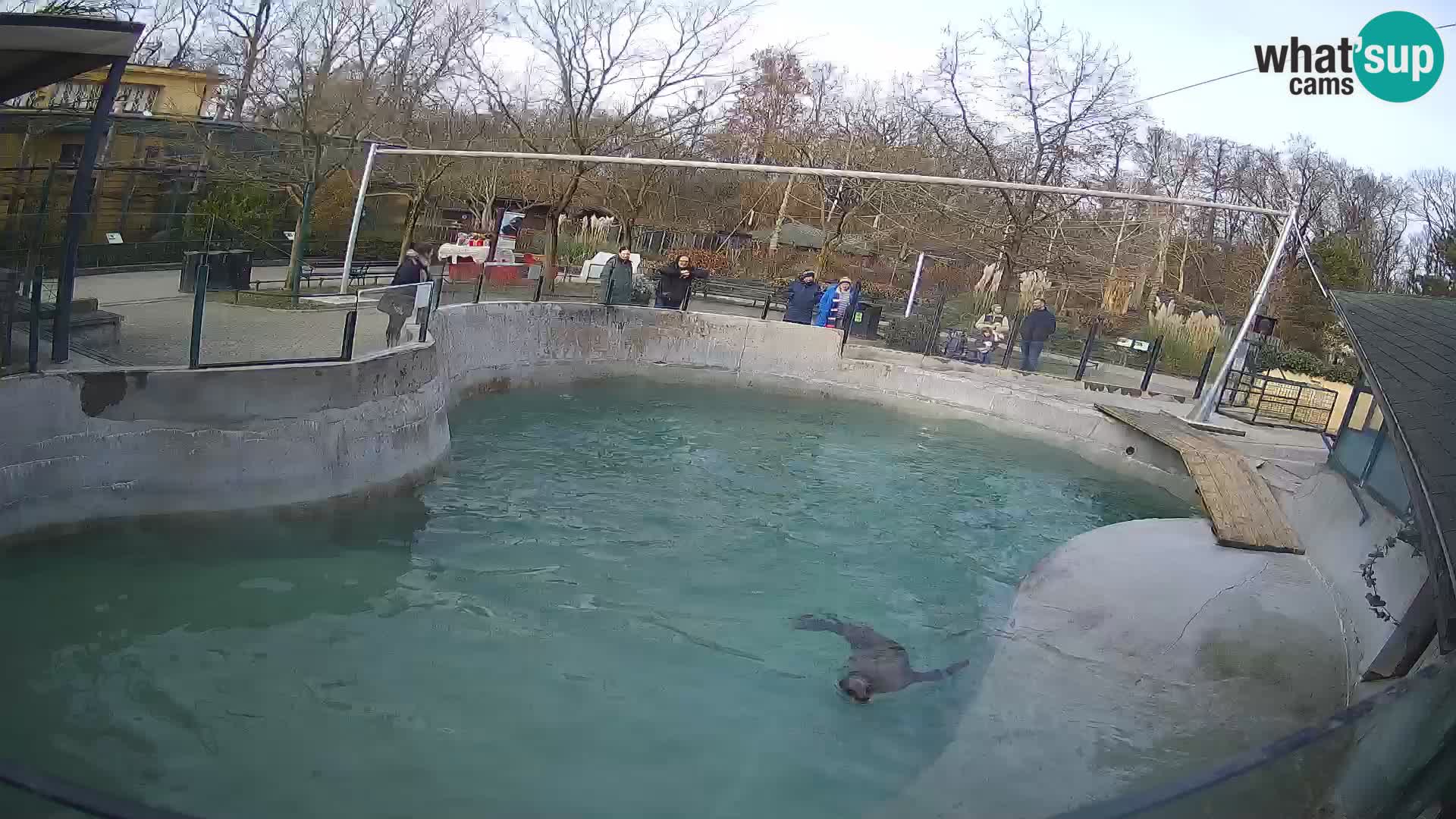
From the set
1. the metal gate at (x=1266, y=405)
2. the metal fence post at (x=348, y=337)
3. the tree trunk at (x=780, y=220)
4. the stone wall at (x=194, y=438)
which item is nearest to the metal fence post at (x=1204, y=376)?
the metal gate at (x=1266, y=405)

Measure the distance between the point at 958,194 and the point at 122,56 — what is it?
26.6m

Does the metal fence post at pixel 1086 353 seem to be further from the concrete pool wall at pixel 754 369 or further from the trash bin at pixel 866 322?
the trash bin at pixel 866 322

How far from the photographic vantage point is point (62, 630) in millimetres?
7438

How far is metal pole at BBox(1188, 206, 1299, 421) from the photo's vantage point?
1565 cm

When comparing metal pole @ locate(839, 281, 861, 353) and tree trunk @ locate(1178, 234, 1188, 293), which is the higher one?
tree trunk @ locate(1178, 234, 1188, 293)

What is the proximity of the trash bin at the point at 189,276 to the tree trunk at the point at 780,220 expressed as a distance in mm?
29858

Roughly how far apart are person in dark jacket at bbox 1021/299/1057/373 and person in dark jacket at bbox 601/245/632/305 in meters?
7.48

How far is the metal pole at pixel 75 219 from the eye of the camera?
837cm

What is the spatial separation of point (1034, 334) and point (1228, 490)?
8860 millimetres

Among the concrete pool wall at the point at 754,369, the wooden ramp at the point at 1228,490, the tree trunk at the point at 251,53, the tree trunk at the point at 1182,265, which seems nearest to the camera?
the wooden ramp at the point at 1228,490

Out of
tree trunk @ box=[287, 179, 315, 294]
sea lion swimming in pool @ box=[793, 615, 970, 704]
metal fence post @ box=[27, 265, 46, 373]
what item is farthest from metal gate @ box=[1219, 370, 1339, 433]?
metal fence post @ box=[27, 265, 46, 373]

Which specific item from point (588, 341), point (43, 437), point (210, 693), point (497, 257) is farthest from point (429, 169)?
point (210, 693)

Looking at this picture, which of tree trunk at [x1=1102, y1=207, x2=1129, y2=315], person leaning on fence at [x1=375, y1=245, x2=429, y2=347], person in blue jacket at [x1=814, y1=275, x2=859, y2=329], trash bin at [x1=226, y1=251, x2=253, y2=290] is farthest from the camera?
tree trunk at [x1=1102, y1=207, x2=1129, y2=315]

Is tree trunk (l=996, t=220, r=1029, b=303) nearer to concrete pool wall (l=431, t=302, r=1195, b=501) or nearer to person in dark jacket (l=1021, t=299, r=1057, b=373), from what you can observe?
person in dark jacket (l=1021, t=299, r=1057, b=373)
